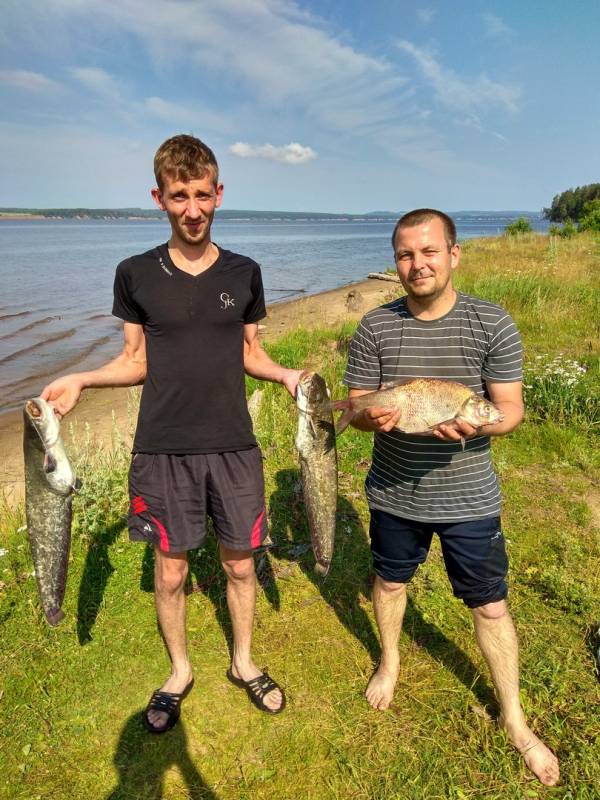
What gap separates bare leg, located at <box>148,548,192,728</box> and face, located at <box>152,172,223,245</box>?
2.00 m

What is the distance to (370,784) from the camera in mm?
3037

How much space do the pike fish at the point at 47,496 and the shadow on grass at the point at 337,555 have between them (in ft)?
6.76

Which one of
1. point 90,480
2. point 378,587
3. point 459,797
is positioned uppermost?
point 378,587

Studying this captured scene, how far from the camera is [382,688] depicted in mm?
3578

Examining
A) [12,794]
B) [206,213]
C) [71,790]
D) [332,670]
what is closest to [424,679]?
[332,670]

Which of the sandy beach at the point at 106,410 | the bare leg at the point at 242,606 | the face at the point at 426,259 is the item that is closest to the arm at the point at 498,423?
the face at the point at 426,259

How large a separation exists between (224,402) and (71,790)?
2517 millimetres

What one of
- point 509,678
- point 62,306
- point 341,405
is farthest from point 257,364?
point 62,306

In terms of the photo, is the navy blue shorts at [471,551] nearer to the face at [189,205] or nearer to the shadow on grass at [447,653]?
the shadow on grass at [447,653]

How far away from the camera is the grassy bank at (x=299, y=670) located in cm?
310

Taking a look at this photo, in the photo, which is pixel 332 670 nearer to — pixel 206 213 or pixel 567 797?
pixel 567 797

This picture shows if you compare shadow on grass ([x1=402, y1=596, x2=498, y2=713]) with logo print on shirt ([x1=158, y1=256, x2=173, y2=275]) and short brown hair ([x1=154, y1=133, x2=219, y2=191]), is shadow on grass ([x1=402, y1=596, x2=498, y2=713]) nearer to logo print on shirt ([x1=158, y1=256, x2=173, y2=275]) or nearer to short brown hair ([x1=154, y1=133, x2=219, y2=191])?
logo print on shirt ([x1=158, y1=256, x2=173, y2=275])

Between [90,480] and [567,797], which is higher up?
[90,480]

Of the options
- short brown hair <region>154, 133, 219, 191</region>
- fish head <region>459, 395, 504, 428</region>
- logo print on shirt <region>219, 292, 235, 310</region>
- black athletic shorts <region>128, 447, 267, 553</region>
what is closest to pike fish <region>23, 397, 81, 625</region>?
black athletic shorts <region>128, 447, 267, 553</region>
